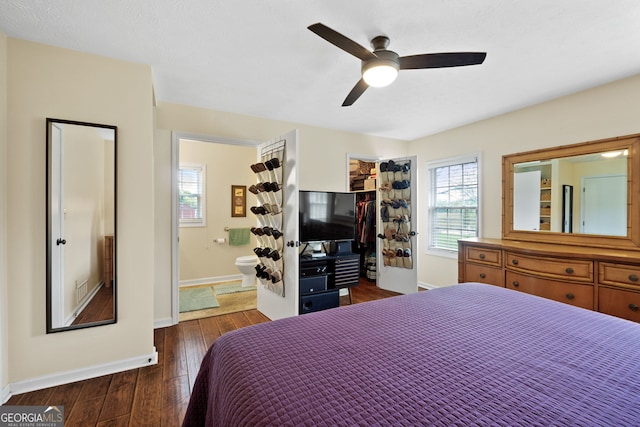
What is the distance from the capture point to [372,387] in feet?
2.67

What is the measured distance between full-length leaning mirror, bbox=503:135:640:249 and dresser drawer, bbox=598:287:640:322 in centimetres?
65

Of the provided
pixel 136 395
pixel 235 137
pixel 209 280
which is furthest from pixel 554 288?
pixel 209 280

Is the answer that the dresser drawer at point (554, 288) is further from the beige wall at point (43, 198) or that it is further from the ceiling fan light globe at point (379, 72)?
the beige wall at point (43, 198)

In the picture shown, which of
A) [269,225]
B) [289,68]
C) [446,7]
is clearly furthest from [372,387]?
[269,225]

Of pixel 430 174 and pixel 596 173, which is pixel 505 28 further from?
pixel 430 174

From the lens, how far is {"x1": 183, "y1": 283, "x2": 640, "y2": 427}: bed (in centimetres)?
71

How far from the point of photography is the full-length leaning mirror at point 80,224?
6.52 feet

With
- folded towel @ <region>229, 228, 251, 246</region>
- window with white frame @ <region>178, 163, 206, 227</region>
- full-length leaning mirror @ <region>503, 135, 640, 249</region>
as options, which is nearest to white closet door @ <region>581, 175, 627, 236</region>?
full-length leaning mirror @ <region>503, 135, 640, 249</region>

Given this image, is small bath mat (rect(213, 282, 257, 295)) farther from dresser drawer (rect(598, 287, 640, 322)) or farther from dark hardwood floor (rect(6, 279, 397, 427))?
dresser drawer (rect(598, 287, 640, 322))

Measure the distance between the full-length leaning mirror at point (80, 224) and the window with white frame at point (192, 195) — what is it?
238 centimetres

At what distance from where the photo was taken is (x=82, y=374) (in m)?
2.04

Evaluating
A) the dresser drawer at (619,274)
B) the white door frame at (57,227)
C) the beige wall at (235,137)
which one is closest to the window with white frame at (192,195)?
the beige wall at (235,137)

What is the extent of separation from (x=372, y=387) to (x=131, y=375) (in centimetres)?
216

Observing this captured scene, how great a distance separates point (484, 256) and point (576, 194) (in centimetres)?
105
